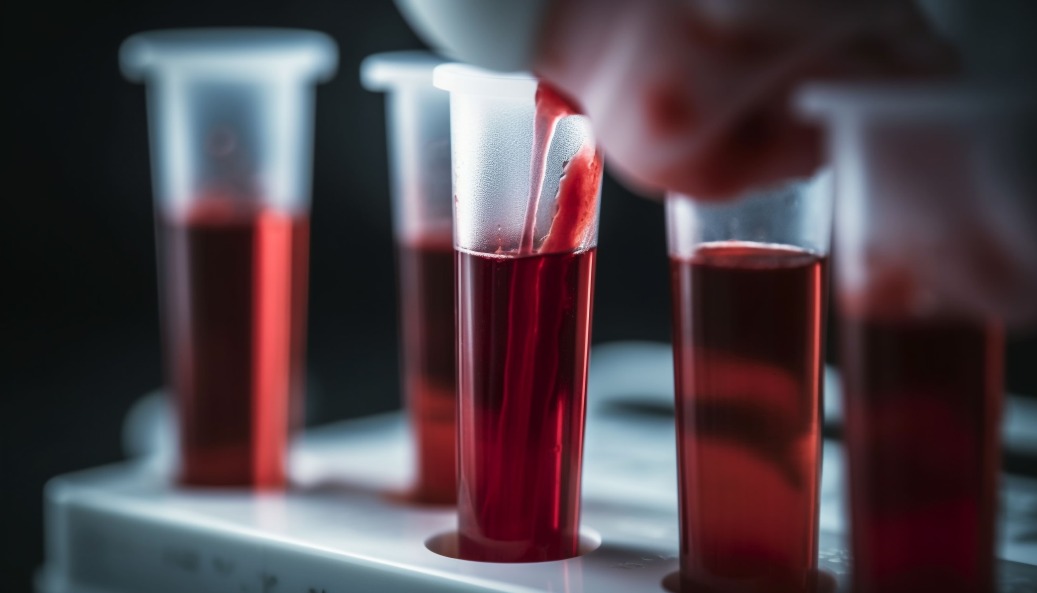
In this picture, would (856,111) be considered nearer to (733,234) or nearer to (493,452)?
(733,234)

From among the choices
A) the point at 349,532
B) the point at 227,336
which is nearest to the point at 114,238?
the point at 227,336

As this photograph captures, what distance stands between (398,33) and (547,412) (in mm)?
1008

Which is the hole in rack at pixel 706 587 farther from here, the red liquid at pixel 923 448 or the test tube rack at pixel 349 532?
the red liquid at pixel 923 448

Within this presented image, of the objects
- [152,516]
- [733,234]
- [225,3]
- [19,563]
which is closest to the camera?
[733,234]

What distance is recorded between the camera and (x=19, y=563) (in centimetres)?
116

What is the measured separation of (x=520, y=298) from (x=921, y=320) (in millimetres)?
193

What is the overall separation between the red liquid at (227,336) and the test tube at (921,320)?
43cm

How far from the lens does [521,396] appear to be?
1.88ft

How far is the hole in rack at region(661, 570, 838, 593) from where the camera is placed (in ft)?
1.81

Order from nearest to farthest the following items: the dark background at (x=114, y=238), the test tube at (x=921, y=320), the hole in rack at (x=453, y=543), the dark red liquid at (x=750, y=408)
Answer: the test tube at (x=921, y=320) → the dark red liquid at (x=750, y=408) → the hole in rack at (x=453, y=543) → the dark background at (x=114, y=238)

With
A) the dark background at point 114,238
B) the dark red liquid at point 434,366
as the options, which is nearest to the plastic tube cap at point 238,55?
the dark red liquid at point 434,366

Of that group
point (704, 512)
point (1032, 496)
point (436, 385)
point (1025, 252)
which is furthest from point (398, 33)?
point (1025, 252)

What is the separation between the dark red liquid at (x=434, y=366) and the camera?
73 centimetres

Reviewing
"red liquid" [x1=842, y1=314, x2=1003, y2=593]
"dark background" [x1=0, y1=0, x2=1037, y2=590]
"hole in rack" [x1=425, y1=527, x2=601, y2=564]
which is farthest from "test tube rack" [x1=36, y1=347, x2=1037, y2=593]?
"dark background" [x1=0, y1=0, x2=1037, y2=590]
